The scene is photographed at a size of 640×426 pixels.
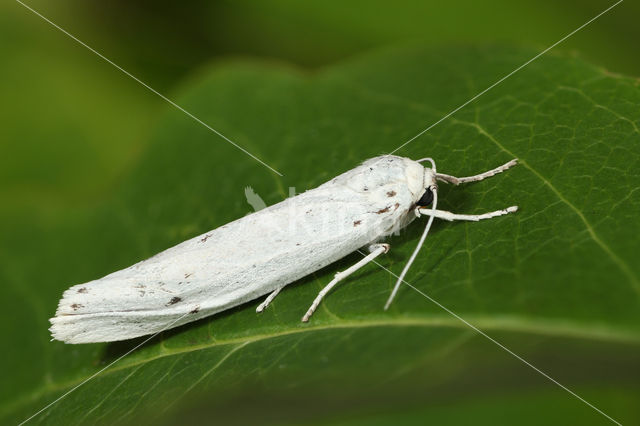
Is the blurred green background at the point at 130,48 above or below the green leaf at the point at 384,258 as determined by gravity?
above

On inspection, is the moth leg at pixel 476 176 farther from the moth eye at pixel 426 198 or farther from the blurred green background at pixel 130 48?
the blurred green background at pixel 130 48

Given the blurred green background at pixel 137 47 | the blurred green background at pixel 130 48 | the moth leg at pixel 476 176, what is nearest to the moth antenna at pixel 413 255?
the moth leg at pixel 476 176

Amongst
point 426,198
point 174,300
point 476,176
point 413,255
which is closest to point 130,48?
point 174,300

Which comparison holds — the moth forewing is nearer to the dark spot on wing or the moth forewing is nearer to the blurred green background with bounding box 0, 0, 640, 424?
the dark spot on wing

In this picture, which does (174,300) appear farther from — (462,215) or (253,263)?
(462,215)

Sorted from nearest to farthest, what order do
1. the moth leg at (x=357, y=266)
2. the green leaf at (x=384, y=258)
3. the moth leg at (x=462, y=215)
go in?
the green leaf at (x=384, y=258) < the moth leg at (x=462, y=215) < the moth leg at (x=357, y=266)

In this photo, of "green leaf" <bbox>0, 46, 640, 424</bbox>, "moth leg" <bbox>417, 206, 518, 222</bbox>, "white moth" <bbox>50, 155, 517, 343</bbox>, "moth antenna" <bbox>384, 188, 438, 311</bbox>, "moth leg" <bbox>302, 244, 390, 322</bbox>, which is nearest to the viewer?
"green leaf" <bbox>0, 46, 640, 424</bbox>

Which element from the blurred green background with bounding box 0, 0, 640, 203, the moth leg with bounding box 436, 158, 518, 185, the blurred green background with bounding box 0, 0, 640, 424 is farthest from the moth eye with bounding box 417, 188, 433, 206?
the blurred green background with bounding box 0, 0, 640, 203
